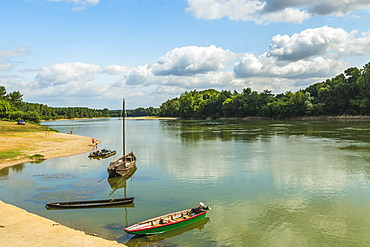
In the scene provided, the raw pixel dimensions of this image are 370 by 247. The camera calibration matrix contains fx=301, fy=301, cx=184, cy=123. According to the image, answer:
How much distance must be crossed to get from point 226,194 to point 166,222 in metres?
10.3

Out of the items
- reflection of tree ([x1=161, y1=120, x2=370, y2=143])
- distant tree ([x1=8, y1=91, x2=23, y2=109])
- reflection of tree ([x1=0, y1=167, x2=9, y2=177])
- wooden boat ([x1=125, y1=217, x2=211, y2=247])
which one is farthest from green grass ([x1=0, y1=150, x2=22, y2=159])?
distant tree ([x1=8, y1=91, x2=23, y2=109])

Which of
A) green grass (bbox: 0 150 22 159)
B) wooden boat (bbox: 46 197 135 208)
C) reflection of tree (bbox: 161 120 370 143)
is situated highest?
reflection of tree (bbox: 161 120 370 143)

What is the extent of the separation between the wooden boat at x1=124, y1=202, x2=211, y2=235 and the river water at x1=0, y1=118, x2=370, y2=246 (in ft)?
1.57

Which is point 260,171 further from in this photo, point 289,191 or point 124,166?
point 124,166

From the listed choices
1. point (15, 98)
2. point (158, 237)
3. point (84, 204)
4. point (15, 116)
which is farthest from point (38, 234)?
point (15, 98)

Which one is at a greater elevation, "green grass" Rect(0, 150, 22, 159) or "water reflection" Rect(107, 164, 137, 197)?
"green grass" Rect(0, 150, 22, 159)

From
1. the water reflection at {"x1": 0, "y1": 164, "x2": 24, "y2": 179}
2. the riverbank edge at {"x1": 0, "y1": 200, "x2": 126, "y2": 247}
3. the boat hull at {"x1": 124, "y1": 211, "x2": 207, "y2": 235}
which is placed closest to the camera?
the riverbank edge at {"x1": 0, "y1": 200, "x2": 126, "y2": 247}

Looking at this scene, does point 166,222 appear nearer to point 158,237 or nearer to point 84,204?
point 158,237

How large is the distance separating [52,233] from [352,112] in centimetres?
16025

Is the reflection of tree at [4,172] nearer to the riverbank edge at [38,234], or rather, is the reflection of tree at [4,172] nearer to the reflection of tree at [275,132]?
the riverbank edge at [38,234]

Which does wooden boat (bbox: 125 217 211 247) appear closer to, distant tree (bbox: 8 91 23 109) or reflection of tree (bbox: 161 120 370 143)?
reflection of tree (bbox: 161 120 370 143)

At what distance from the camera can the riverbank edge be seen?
1617cm

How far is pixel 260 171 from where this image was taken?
37.8m

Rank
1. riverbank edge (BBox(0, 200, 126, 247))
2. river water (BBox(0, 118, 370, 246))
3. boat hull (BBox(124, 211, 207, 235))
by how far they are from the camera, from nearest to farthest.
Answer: riverbank edge (BBox(0, 200, 126, 247)), boat hull (BBox(124, 211, 207, 235)), river water (BBox(0, 118, 370, 246))
